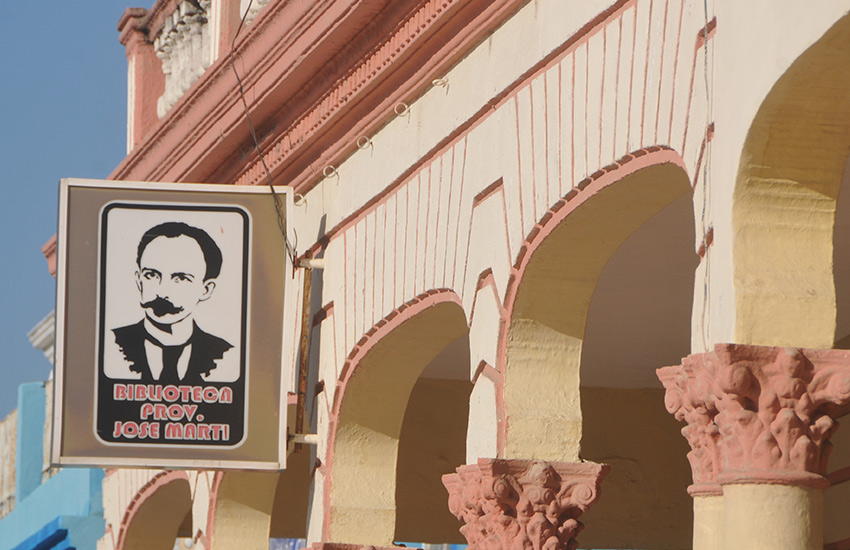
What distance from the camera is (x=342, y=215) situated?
1039 centimetres

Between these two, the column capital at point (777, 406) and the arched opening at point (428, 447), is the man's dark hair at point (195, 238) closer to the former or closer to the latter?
the arched opening at point (428, 447)


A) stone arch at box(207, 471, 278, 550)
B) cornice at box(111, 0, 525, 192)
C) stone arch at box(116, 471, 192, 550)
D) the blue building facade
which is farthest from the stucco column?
the blue building facade

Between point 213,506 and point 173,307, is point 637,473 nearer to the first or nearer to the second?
point 213,506

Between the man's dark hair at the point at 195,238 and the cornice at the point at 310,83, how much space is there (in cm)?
99

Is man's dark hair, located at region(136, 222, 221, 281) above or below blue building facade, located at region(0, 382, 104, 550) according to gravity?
above

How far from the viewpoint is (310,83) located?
1049 centimetres

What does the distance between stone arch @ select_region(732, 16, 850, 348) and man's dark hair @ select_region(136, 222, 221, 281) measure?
4.76m

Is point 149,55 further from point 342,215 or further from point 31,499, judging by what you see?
point 31,499

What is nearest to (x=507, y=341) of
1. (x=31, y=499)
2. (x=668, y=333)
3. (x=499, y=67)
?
(x=499, y=67)

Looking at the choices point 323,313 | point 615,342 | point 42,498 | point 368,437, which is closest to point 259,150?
point 323,313

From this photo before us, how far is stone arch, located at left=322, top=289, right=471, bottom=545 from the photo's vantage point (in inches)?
391

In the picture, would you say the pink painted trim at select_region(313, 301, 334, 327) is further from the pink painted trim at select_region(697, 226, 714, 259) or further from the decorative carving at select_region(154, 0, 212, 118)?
the pink painted trim at select_region(697, 226, 714, 259)

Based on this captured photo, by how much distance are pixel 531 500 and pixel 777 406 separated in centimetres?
228

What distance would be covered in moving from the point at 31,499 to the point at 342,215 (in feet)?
34.5
